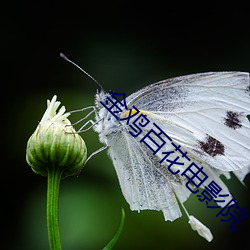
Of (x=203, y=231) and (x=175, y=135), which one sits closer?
(x=203, y=231)

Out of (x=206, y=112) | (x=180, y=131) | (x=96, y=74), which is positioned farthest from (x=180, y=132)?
(x=96, y=74)

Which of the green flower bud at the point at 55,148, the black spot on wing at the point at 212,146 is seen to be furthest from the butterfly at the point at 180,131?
the green flower bud at the point at 55,148

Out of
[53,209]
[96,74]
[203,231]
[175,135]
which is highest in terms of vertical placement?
[96,74]

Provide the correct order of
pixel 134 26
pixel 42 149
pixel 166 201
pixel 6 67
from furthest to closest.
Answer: pixel 134 26 < pixel 6 67 < pixel 166 201 < pixel 42 149

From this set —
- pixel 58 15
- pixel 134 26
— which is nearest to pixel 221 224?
pixel 134 26

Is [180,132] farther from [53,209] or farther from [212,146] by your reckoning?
[53,209]

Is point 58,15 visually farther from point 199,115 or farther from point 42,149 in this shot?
point 42,149

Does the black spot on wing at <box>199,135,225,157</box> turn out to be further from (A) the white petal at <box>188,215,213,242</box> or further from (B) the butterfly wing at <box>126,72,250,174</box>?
(A) the white petal at <box>188,215,213,242</box>

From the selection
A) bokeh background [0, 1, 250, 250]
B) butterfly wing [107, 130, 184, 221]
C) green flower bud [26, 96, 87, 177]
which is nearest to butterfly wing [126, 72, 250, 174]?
butterfly wing [107, 130, 184, 221]
